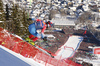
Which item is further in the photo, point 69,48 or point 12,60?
point 69,48

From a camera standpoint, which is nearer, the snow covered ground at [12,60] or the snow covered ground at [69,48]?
the snow covered ground at [12,60]

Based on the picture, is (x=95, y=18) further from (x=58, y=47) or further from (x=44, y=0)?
(x=44, y=0)

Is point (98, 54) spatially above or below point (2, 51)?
below

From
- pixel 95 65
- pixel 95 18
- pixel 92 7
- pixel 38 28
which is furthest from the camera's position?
pixel 92 7

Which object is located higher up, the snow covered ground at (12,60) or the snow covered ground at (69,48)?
the snow covered ground at (12,60)

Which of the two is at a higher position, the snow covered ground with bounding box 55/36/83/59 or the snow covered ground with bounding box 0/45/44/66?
the snow covered ground with bounding box 0/45/44/66

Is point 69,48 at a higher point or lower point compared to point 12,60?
lower

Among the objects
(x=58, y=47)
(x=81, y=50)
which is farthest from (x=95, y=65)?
(x=58, y=47)

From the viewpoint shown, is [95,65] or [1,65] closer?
[1,65]
